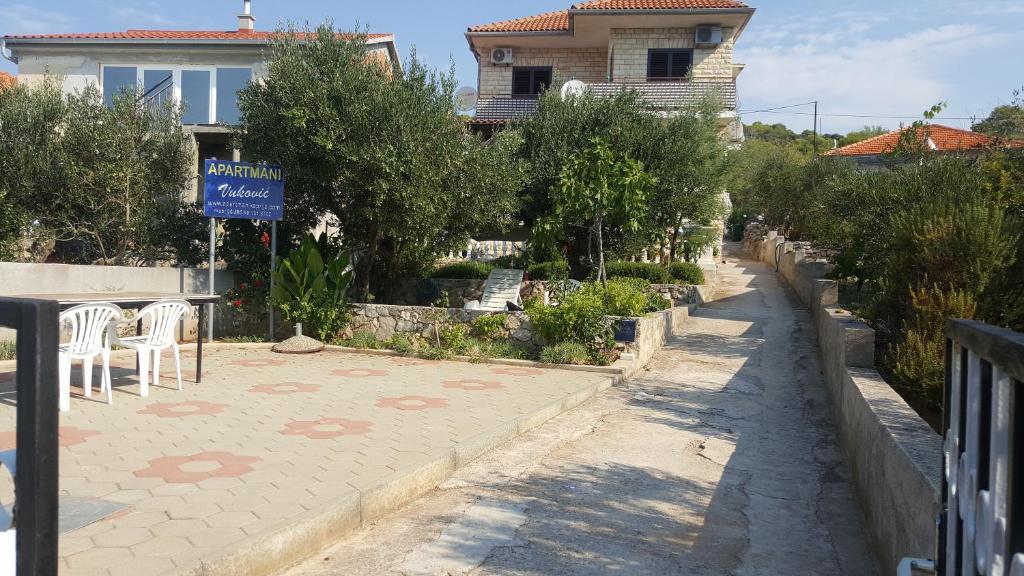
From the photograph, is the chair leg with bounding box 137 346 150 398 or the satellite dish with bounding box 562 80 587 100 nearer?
the chair leg with bounding box 137 346 150 398

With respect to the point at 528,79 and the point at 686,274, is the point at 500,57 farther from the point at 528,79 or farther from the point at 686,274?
the point at 686,274

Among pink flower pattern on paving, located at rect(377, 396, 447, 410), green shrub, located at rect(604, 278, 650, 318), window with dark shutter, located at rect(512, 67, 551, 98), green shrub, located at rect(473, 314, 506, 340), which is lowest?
pink flower pattern on paving, located at rect(377, 396, 447, 410)

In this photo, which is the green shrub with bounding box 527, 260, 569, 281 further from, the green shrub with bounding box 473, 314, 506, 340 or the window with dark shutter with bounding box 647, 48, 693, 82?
the window with dark shutter with bounding box 647, 48, 693, 82

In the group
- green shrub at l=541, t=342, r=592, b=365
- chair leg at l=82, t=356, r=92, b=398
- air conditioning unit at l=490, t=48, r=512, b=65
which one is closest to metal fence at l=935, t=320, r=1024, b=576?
chair leg at l=82, t=356, r=92, b=398

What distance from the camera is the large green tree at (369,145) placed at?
1130 centimetres

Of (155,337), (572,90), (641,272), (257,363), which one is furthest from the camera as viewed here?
(641,272)

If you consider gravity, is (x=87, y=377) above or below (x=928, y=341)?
below

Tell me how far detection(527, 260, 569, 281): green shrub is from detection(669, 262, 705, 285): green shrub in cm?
362

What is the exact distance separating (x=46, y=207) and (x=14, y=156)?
37.3 inches

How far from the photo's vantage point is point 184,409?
7.14 metres

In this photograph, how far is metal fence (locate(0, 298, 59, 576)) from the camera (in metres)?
1.83

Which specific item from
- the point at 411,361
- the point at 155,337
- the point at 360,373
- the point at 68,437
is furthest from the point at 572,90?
the point at 68,437

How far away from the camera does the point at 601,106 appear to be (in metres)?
16.5

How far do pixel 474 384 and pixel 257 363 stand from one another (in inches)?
134
